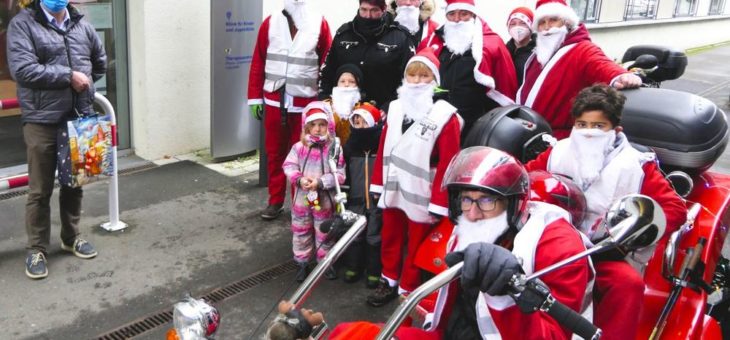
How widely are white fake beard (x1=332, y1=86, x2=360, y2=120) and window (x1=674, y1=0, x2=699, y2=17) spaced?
19.3 m

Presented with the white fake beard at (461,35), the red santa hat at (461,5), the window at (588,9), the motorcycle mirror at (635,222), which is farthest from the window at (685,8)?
the motorcycle mirror at (635,222)

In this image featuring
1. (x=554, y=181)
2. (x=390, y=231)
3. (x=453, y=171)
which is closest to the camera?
(x=453, y=171)

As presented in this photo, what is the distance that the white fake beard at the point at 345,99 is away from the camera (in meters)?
4.54

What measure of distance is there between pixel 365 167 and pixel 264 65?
5.31ft

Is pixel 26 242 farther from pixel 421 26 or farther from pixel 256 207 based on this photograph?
pixel 421 26

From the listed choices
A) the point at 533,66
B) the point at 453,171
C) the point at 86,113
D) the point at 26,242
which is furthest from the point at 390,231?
the point at 26,242

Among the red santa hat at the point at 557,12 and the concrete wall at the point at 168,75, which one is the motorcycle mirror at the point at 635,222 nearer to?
the red santa hat at the point at 557,12

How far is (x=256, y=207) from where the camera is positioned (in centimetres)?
584

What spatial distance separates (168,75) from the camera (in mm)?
6844

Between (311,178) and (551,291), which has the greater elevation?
(551,291)

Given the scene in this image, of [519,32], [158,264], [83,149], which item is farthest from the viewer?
[519,32]

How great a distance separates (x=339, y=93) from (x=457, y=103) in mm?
825

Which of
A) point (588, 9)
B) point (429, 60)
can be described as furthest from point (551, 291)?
point (588, 9)

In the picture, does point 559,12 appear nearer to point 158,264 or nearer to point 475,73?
point 475,73
